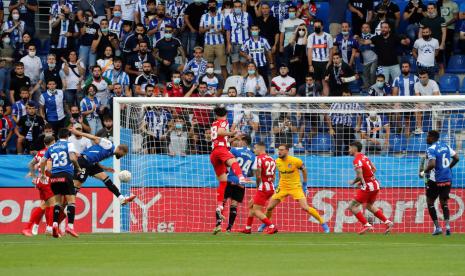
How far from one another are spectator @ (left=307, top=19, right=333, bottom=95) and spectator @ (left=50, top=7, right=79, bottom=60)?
6.32 metres

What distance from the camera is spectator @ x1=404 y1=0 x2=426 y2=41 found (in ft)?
96.6

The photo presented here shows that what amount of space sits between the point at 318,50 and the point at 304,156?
15.9ft

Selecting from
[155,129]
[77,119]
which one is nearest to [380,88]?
[155,129]

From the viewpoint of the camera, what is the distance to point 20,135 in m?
26.9

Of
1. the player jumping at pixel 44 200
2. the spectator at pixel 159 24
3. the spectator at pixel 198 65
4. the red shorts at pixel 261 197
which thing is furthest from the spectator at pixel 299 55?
the player jumping at pixel 44 200

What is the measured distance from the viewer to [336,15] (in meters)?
29.8

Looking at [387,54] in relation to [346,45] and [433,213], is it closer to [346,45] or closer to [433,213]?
[346,45]

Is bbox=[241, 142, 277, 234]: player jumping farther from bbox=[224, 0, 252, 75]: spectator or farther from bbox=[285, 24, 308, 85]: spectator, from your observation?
bbox=[224, 0, 252, 75]: spectator

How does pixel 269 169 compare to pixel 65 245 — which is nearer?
pixel 65 245

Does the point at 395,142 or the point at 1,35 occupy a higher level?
the point at 1,35

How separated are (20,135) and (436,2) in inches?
453

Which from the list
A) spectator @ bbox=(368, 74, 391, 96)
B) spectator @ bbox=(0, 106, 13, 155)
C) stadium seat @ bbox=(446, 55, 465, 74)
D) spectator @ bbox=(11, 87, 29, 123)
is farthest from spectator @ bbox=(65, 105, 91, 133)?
stadium seat @ bbox=(446, 55, 465, 74)

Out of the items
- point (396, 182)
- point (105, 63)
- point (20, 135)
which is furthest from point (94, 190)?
point (396, 182)

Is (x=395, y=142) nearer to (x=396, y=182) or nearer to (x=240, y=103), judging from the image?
(x=396, y=182)
